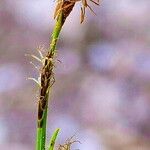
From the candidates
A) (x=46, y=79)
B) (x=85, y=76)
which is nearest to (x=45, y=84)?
(x=46, y=79)

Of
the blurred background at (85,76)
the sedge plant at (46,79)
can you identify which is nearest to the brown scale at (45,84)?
the sedge plant at (46,79)

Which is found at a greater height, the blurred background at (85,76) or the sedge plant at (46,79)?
the blurred background at (85,76)

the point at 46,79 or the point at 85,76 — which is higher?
the point at 85,76

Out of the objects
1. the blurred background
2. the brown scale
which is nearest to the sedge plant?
the brown scale

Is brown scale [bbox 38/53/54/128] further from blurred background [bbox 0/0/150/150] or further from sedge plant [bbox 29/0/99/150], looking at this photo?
blurred background [bbox 0/0/150/150]

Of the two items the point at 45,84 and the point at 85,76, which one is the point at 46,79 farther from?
the point at 85,76

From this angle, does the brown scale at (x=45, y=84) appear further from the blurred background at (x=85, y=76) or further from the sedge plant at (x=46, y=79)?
the blurred background at (x=85, y=76)

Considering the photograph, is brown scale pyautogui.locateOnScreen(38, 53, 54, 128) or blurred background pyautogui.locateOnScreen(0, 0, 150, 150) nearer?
brown scale pyautogui.locateOnScreen(38, 53, 54, 128)

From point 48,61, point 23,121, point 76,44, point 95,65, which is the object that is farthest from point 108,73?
point 48,61
